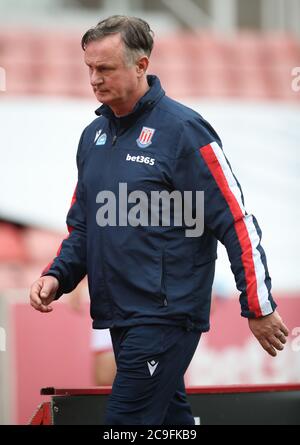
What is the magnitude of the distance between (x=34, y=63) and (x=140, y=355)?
19.8 feet

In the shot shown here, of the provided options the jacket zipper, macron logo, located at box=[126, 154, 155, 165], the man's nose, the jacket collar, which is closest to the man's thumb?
the jacket zipper

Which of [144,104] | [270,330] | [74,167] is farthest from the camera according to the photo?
[74,167]

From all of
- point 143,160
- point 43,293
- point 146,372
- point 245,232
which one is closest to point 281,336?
point 245,232

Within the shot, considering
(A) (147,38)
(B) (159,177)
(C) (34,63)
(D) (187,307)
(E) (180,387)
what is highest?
(C) (34,63)

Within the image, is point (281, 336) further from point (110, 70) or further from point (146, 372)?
point (110, 70)

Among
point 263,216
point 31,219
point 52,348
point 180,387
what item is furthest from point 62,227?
point 180,387

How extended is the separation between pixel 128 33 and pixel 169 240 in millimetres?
865

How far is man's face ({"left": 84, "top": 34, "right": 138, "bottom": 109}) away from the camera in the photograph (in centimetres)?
437

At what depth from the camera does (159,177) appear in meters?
4.32

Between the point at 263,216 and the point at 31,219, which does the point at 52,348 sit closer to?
the point at 31,219

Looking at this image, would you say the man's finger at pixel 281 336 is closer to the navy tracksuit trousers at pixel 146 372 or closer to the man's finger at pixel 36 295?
the navy tracksuit trousers at pixel 146 372

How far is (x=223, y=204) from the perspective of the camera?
170 inches

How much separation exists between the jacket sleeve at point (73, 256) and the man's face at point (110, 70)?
390mm

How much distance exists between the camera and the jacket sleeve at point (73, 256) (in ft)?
15.1
